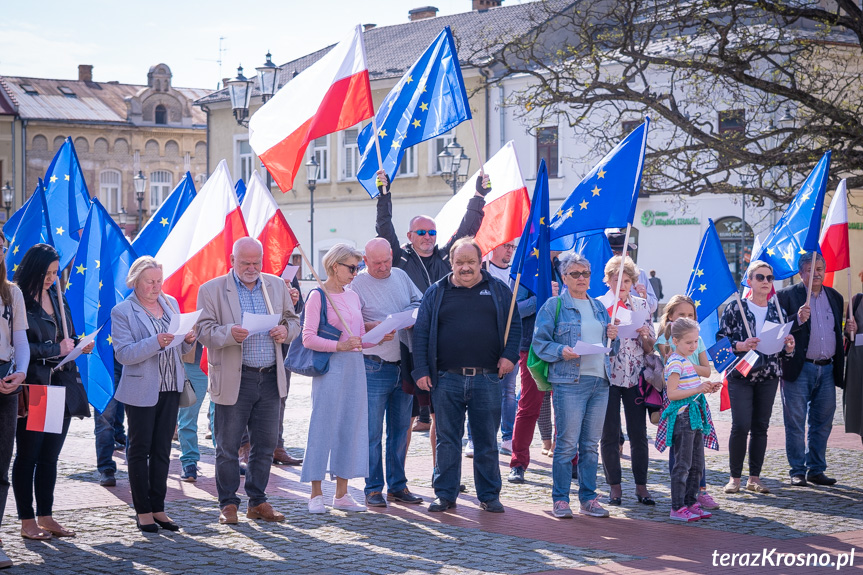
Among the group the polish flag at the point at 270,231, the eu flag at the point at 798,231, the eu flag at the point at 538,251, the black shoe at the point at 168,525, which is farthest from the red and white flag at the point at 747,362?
the black shoe at the point at 168,525

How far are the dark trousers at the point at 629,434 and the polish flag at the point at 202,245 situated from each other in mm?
3209

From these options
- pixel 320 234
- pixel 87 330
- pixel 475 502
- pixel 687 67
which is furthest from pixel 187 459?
pixel 320 234

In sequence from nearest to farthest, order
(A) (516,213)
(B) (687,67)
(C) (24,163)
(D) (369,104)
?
(D) (369,104) < (A) (516,213) < (B) (687,67) < (C) (24,163)

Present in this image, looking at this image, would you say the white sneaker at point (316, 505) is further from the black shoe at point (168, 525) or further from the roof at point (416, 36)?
the roof at point (416, 36)

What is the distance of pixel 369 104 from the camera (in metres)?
9.62

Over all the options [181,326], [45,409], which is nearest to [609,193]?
[181,326]

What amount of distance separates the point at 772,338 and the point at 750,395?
0.49 m

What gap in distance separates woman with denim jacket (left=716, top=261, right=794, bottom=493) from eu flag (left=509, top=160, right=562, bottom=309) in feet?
5.34

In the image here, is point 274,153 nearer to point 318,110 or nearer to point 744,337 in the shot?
point 318,110

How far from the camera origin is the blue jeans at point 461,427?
8414mm

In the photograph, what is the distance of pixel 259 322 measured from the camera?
779 cm

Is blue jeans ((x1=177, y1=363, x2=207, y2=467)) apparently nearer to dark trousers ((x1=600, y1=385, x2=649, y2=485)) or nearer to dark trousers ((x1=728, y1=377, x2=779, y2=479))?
dark trousers ((x1=600, y1=385, x2=649, y2=485))

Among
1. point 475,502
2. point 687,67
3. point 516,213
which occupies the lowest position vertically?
point 475,502

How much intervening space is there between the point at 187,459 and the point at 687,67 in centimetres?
908
